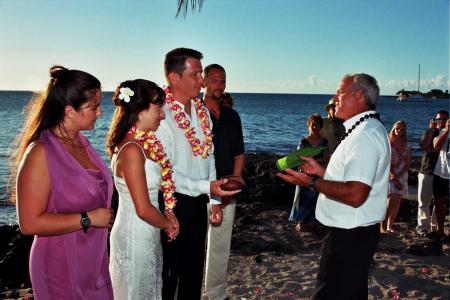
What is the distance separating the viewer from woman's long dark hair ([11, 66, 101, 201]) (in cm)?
267

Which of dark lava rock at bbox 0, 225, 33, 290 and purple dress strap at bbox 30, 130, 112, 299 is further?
dark lava rock at bbox 0, 225, 33, 290

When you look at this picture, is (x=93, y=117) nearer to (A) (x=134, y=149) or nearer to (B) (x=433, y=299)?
(A) (x=134, y=149)

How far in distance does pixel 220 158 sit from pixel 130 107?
1.85 metres

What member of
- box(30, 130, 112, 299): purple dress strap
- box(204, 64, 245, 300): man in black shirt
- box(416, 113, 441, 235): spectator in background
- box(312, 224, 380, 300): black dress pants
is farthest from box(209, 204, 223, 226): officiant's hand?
box(416, 113, 441, 235): spectator in background

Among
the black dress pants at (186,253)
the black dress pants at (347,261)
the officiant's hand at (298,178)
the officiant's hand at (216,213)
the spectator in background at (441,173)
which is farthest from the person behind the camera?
the spectator in background at (441,173)

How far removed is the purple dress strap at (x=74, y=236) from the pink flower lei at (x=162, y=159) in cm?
39

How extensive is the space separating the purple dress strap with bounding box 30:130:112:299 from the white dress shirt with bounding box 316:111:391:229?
69.8 inches

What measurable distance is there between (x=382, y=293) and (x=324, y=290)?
2.24 m

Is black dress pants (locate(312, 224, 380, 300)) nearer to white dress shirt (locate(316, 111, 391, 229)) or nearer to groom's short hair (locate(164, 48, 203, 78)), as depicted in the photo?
white dress shirt (locate(316, 111, 391, 229))

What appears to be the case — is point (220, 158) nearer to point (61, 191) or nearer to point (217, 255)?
point (217, 255)

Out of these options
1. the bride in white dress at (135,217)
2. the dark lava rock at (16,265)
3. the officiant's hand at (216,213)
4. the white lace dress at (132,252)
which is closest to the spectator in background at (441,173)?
the officiant's hand at (216,213)

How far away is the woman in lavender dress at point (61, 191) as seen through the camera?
2.50 meters

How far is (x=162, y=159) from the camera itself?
3.42 meters

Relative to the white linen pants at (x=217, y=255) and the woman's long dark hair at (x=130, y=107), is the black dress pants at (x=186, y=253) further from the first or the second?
the white linen pants at (x=217, y=255)
